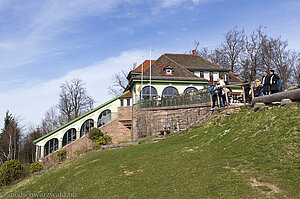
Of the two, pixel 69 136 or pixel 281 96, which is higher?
pixel 281 96

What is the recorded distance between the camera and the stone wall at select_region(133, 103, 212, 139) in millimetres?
19992

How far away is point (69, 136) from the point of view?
36156 millimetres

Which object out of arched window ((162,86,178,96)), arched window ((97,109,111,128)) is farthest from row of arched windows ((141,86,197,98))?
arched window ((97,109,111,128))

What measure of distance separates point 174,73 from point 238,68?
1643cm

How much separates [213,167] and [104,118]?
26.9m

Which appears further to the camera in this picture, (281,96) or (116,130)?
(116,130)

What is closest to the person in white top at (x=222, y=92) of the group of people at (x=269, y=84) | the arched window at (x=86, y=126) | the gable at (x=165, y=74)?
the group of people at (x=269, y=84)

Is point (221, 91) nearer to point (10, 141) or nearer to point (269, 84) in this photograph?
point (269, 84)

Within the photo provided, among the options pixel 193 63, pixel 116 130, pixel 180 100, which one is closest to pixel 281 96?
pixel 180 100

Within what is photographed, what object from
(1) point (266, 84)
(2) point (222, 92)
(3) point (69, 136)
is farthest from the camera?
(3) point (69, 136)

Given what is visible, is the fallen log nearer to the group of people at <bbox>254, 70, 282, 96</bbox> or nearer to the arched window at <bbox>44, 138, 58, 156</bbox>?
the group of people at <bbox>254, 70, 282, 96</bbox>

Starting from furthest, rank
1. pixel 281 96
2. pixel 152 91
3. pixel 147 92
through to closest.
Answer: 1. pixel 152 91
2. pixel 147 92
3. pixel 281 96

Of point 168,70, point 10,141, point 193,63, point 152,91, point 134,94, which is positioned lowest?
point 10,141

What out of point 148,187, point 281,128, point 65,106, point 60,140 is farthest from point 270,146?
point 65,106
